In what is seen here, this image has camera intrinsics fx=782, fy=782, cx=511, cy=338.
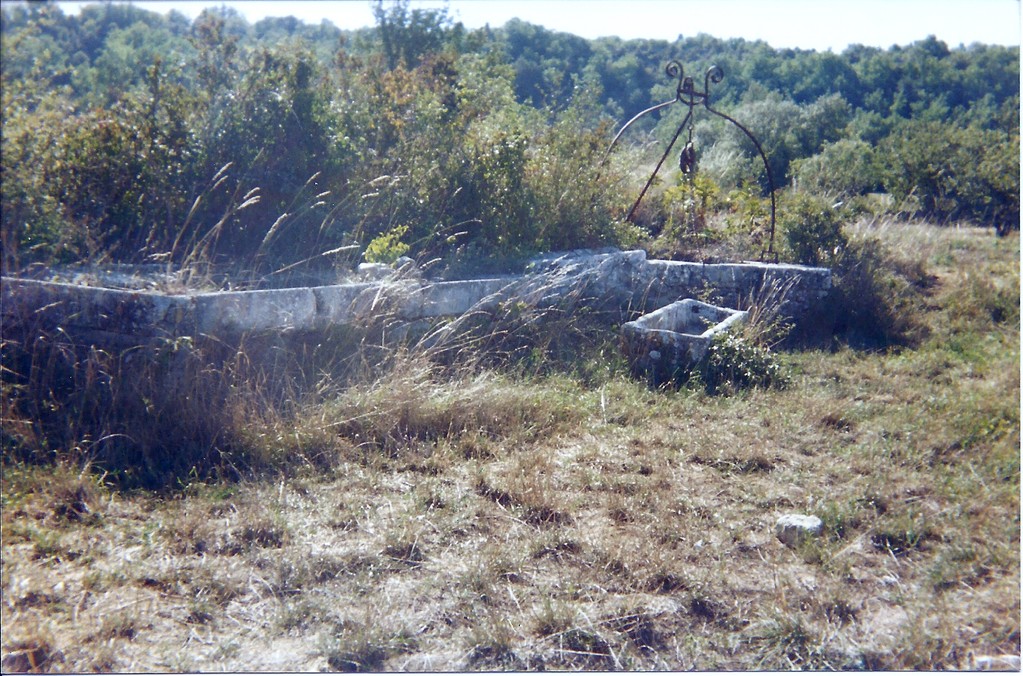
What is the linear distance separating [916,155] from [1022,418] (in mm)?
7638

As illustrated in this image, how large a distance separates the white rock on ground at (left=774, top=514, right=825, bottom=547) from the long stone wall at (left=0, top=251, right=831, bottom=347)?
2875mm

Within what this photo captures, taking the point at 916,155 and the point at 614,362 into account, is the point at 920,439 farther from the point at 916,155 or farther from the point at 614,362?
the point at 916,155

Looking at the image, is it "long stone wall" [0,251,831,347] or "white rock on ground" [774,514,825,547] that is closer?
"white rock on ground" [774,514,825,547]

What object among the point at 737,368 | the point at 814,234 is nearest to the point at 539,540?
the point at 737,368

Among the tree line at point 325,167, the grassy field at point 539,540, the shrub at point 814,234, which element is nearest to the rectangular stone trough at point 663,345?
the grassy field at point 539,540

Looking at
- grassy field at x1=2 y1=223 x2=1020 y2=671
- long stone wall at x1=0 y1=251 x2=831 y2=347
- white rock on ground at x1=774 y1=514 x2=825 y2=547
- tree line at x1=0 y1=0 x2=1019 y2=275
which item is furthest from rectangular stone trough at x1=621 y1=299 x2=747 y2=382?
white rock on ground at x1=774 y1=514 x2=825 y2=547

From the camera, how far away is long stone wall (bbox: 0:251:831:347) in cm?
459

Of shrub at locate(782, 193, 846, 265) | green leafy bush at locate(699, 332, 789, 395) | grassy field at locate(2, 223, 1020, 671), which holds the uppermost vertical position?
shrub at locate(782, 193, 846, 265)

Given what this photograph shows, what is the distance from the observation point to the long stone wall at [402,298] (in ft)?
15.1

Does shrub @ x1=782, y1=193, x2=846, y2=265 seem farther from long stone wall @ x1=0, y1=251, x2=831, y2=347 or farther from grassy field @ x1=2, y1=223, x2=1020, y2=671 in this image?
grassy field @ x1=2, y1=223, x2=1020, y2=671

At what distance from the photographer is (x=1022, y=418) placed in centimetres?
449

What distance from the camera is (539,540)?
3.50 metres

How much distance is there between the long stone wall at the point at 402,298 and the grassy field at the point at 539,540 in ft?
2.28

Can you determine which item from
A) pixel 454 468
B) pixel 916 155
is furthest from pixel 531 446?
pixel 916 155
